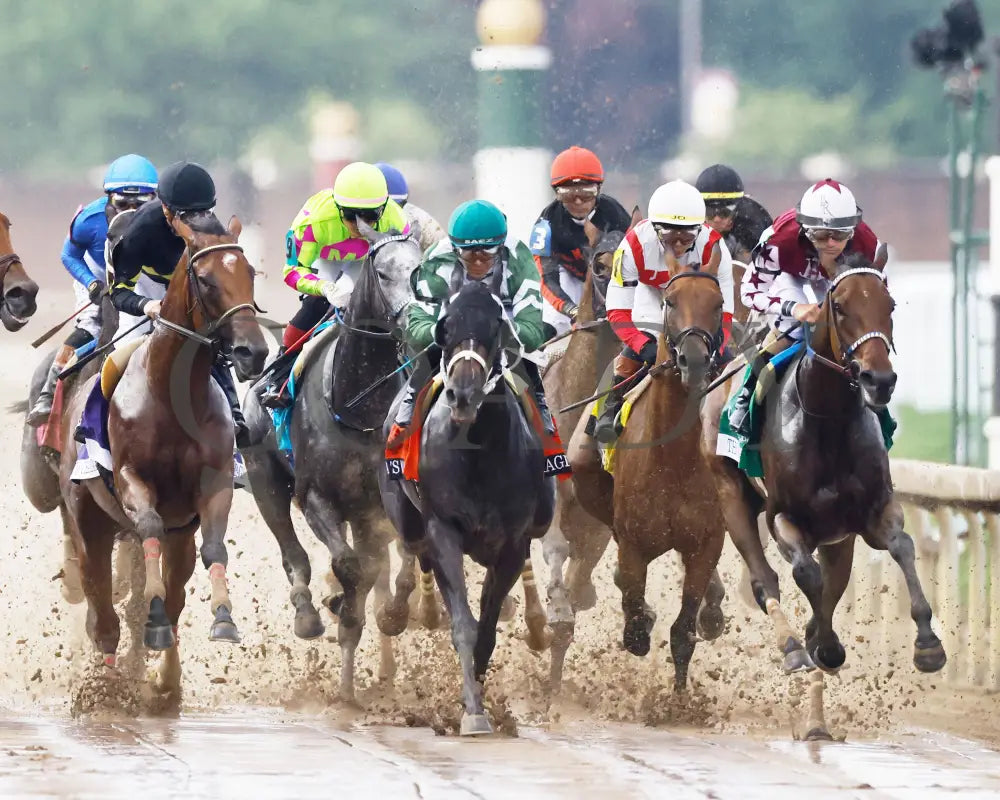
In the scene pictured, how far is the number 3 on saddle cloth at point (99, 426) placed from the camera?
10.4 metres

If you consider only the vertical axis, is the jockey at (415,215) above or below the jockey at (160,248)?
above

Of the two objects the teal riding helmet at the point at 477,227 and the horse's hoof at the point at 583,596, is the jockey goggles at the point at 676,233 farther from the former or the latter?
the horse's hoof at the point at 583,596

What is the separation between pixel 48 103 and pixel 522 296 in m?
29.1

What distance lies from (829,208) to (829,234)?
5.4 inches

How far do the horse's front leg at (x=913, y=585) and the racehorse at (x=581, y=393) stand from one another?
2.31 meters

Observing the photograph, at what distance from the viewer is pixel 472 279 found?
9930mm

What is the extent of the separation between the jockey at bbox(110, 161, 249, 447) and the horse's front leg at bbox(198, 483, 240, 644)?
53cm

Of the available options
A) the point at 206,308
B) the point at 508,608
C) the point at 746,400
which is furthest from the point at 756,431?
the point at 206,308

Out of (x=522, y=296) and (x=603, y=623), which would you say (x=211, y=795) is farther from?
(x=603, y=623)

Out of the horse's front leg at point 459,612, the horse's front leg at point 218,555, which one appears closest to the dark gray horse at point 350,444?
the horse's front leg at point 218,555

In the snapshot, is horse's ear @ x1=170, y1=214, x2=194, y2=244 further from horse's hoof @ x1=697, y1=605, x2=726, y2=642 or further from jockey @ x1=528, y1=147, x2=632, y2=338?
horse's hoof @ x1=697, y1=605, x2=726, y2=642

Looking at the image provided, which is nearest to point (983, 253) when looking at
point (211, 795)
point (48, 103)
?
point (48, 103)

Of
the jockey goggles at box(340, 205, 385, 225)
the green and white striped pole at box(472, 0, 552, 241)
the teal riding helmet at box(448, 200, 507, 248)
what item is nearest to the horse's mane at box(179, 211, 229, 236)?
the teal riding helmet at box(448, 200, 507, 248)

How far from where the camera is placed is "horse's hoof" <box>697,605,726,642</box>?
11672 millimetres
